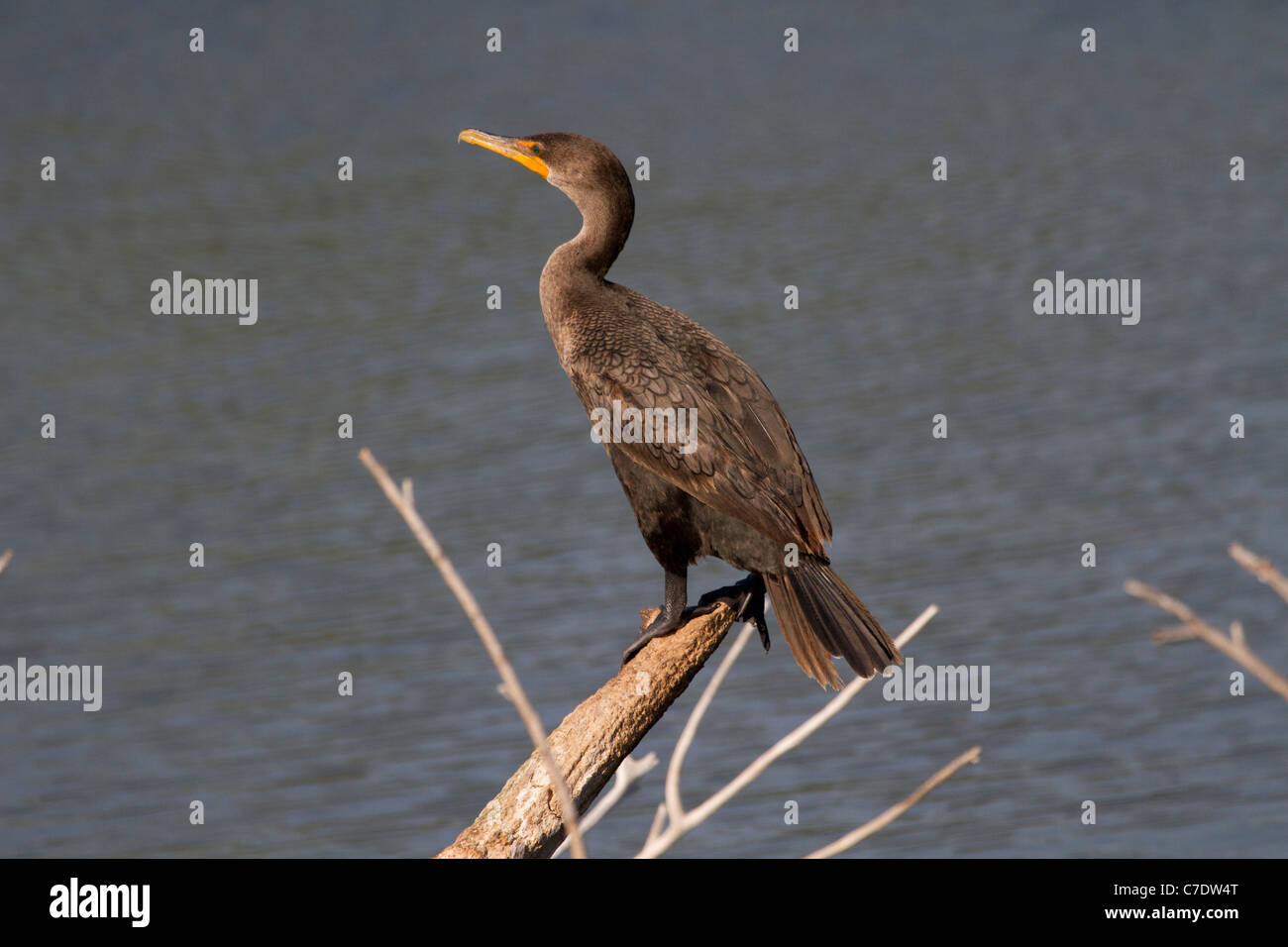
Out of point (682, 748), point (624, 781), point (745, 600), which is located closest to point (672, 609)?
point (745, 600)

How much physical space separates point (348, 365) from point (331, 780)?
5863 mm

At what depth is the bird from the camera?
4.21 meters

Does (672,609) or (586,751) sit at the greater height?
(672,609)

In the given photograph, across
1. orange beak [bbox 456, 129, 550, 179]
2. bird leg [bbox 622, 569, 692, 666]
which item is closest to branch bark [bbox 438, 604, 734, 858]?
bird leg [bbox 622, 569, 692, 666]

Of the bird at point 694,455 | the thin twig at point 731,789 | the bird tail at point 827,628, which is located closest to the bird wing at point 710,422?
the bird at point 694,455

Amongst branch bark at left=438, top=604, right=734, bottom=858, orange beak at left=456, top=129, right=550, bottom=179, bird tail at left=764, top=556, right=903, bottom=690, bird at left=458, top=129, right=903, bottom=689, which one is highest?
orange beak at left=456, top=129, right=550, bottom=179

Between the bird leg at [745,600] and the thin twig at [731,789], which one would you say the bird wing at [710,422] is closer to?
the bird leg at [745,600]

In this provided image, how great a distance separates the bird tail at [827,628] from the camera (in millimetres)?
4133

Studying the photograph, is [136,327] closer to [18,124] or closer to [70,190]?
[70,190]

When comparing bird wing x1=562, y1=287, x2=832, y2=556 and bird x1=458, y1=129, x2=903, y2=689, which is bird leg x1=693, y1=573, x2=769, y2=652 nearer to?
bird x1=458, y1=129, x2=903, y2=689

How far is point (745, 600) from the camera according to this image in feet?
15.0

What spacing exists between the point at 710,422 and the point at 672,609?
57 centimetres

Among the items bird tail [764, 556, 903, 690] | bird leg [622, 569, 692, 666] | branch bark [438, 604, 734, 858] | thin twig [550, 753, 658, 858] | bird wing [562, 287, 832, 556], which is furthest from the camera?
bird leg [622, 569, 692, 666]

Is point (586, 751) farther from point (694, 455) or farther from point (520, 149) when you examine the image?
point (520, 149)
